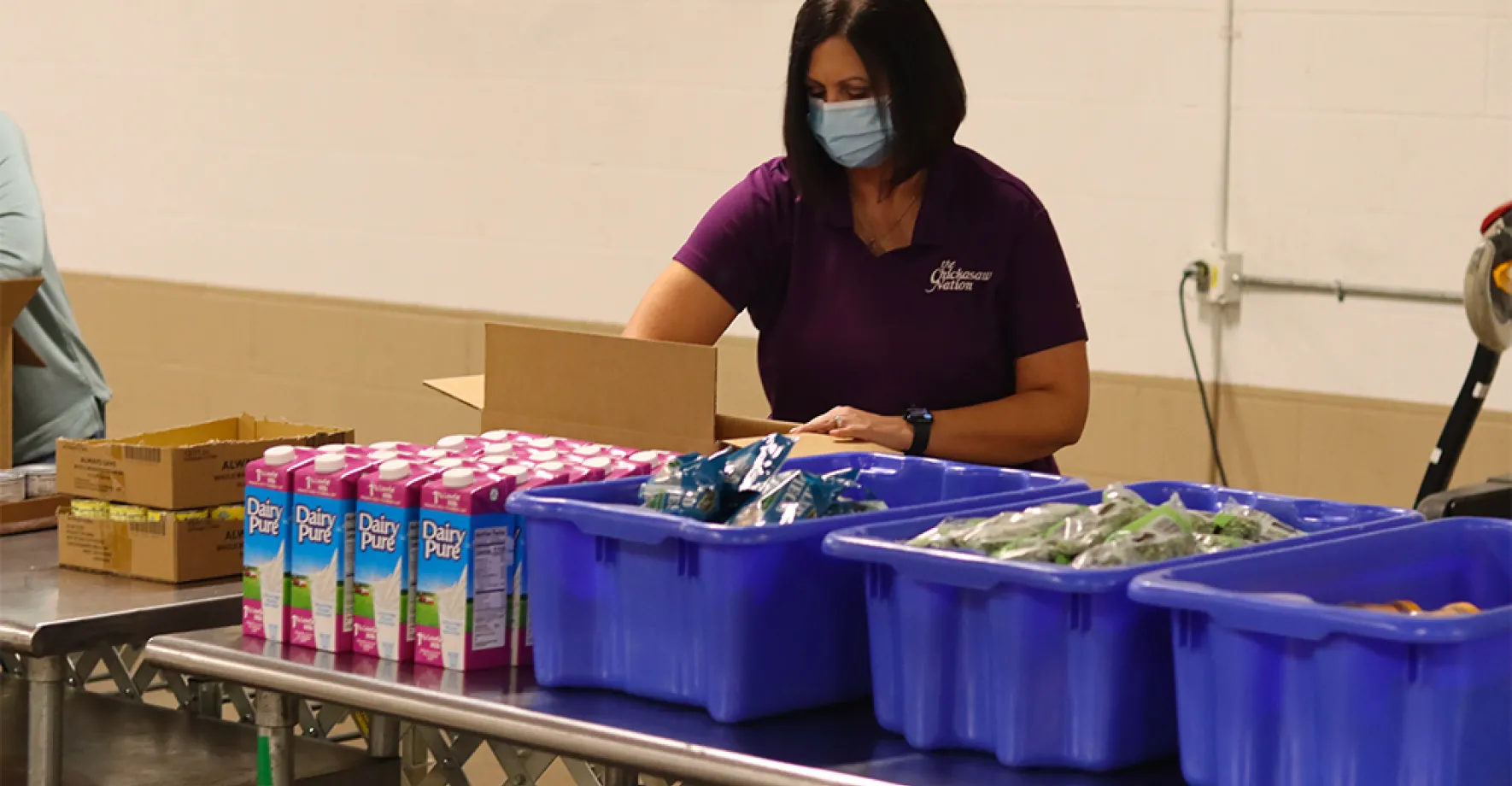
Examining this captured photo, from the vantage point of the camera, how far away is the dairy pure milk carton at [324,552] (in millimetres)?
1963

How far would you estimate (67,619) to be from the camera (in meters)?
2.19

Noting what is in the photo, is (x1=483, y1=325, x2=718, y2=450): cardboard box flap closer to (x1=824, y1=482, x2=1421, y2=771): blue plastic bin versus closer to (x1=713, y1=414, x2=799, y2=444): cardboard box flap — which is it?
(x1=713, y1=414, x2=799, y2=444): cardboard box flap

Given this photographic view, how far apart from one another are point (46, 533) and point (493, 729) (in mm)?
1263

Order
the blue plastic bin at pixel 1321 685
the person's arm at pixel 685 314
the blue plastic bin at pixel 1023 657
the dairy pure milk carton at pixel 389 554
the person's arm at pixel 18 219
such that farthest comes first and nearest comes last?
the person's arm at pixel 18 219 < the person's arm at pixel 685 314 < the dairy pure milk carton at pixel 389 554 < the blue plastic bin at pixel 1023 657 < the blue plastic bin at pixel 1321 685

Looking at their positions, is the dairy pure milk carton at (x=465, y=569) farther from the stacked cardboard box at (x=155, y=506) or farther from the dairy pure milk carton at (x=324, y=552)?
the stacked cardboard box at (x=155, y=506)

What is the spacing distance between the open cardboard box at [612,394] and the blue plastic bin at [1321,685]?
2.42 ft

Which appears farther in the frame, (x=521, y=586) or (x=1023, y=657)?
(x=521, y=586)

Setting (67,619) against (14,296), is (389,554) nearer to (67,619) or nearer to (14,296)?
(67,619)

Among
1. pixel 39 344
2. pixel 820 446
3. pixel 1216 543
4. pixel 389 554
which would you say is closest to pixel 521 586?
pixel 389 554

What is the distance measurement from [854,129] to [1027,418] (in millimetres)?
484

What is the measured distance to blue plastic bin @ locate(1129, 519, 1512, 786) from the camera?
4.49ft

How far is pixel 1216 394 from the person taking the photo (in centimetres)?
379

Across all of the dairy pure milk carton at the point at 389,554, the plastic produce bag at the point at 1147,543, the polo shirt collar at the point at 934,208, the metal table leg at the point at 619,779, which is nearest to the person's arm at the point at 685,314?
the polo shirt collar at the point at 934,208

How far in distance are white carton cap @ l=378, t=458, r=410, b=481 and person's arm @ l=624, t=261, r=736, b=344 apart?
850 mm
